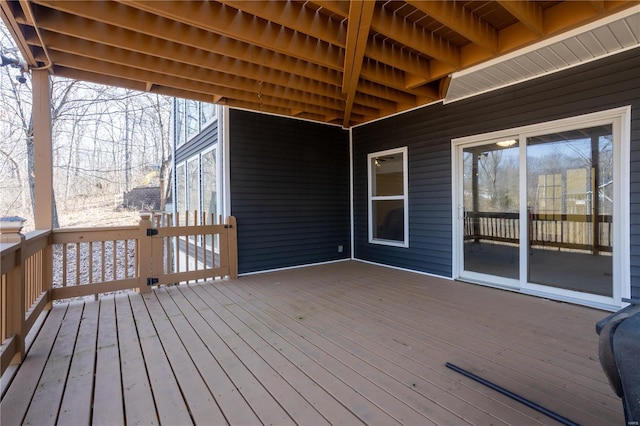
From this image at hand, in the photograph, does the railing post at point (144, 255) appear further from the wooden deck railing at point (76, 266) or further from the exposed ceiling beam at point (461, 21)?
the exposed ceiling beam at point (461, 21)

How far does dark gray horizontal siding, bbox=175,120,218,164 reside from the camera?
549 cm

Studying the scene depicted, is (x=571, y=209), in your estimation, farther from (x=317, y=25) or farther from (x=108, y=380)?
(x=108, y=380)

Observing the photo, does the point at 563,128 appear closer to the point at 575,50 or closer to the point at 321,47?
the point at 575,50

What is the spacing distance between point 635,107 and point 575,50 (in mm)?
810

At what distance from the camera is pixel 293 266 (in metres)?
5.55

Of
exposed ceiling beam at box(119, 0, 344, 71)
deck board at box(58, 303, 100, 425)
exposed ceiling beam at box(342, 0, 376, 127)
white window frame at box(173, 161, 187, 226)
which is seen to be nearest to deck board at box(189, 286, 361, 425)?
deck board at box(58, 303, 100, 425)

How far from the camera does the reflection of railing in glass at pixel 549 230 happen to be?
328 cm

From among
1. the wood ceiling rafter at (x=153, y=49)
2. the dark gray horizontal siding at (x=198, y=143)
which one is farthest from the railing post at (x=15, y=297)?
the dark gray horizontal siding at (x=198, y=143)

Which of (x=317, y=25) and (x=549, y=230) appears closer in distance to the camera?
(x=317, y=25)

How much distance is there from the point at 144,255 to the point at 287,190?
248 cm

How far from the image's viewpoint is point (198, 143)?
21.1 feet

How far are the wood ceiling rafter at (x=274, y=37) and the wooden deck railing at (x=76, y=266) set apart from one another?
1.89 metres

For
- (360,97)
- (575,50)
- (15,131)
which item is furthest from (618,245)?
(15,131)

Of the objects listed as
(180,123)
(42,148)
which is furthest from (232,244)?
(180,123)
